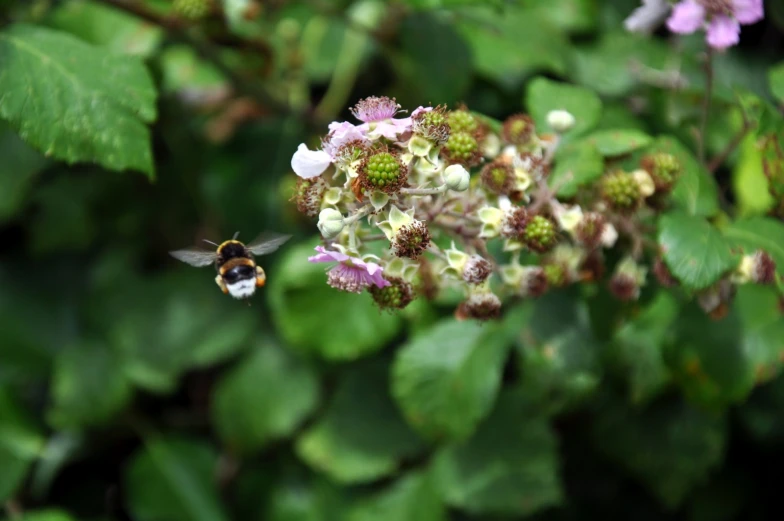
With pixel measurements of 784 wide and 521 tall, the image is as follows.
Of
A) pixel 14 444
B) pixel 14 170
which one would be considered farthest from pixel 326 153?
pixel 14 444

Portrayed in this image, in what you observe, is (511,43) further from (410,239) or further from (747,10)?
(410,239)

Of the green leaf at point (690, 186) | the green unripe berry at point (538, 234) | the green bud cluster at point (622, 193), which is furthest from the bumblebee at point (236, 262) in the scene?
the green leaf at point (690, 186)

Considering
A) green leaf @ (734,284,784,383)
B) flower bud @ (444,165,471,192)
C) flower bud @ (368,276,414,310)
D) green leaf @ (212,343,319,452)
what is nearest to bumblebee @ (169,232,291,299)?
flower bud @ (368,276,414,310)

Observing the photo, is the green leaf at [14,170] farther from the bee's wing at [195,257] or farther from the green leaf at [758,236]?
the green leaf at [758,236]

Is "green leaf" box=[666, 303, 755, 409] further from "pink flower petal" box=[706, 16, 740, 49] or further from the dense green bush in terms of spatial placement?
"pink flower petal" box=[706, 16, 740, 49]

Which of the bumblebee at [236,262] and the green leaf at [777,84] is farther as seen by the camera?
the green leaf at [777,84]

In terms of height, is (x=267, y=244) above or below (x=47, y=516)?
above

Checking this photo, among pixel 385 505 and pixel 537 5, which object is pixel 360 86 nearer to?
pixel 537 5
